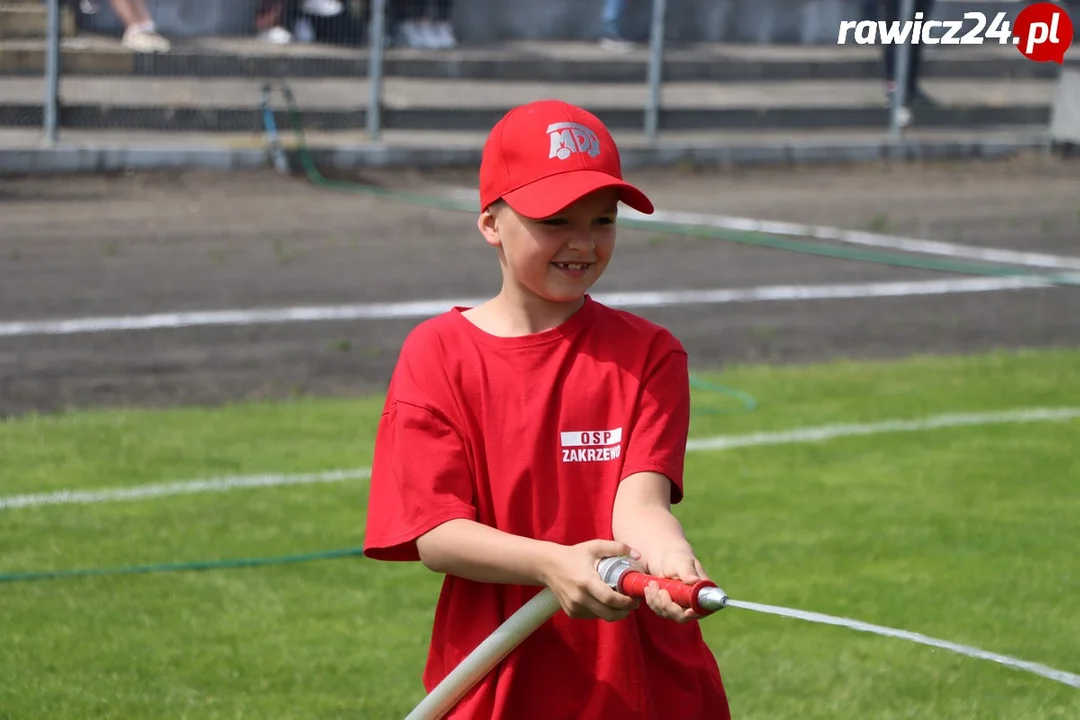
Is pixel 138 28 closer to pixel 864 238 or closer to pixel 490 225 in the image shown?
pixel 864 238

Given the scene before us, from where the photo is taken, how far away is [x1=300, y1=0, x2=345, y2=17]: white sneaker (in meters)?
16.5

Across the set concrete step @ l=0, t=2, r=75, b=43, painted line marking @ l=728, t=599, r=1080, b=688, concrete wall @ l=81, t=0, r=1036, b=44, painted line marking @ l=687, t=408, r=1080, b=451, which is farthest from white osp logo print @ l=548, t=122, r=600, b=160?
concrete wall @ l=81, t=0, r=1036, b=44

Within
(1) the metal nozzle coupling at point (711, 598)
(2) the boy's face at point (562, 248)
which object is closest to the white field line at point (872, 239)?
(2) the boy's face at point (562, 248)

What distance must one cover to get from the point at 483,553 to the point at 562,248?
578mm

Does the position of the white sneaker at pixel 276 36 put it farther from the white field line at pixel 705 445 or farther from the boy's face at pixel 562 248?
the boy's face at pixel 562 248

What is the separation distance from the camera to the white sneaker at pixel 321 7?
1648cm

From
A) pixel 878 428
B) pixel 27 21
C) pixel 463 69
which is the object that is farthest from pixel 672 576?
pixel 463 69

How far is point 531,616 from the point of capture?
2.70m

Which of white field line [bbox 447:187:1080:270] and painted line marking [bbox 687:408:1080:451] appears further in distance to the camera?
white field line [bbox 447:187:1080:270]

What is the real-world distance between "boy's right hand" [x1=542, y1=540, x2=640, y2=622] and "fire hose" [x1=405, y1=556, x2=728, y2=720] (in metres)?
0.01

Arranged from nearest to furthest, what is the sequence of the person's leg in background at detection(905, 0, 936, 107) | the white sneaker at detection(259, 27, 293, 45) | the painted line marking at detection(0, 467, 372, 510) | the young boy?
1. the young boy
2. the painted line marking at detection(0, 467, 372, 510)
3. the white sneaker at detection(259, 27, 293, 45)
4. the person's leg in background at detection(905, 0, 936, 107)

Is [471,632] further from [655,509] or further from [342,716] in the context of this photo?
[342,716]

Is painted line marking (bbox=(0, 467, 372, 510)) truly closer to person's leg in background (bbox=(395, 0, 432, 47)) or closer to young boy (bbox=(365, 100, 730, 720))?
young boy (bbox=(365, 100, 730, 720))

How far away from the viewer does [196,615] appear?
535 centimetres
